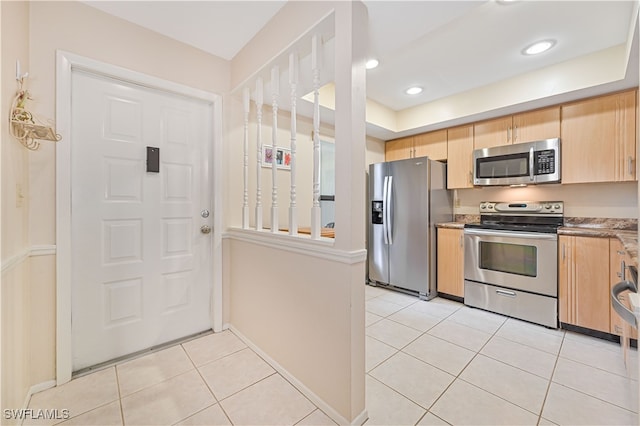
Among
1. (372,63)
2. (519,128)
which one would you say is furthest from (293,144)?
(519,128)

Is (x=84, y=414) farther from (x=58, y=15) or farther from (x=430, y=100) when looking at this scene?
(x=430, y=100)

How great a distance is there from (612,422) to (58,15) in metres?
3.87

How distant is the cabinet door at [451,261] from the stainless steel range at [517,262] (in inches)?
2.7

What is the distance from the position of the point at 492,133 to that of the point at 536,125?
400 millimetres

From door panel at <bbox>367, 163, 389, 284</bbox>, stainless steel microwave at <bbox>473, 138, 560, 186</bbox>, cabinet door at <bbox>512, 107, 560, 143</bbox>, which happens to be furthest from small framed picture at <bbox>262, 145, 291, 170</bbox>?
cabinet door at <bbox>512, 107, 560, 143</bbox>

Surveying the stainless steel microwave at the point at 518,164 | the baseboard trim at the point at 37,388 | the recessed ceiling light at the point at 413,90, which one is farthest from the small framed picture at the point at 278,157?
the stainless steel microwave at the point at 518,164

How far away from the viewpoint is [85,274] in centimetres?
177

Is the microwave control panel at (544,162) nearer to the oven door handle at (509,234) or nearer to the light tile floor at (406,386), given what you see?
the oven door handle at (509,234)

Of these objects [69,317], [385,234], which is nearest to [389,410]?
[69,317]

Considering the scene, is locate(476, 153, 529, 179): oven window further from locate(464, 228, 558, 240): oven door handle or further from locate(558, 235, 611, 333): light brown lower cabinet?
locate(558, 235, 611, 333): light brown lower cabinet

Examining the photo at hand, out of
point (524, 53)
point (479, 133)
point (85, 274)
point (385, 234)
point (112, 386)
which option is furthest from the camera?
point (385, 234)

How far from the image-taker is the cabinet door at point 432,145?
346cm

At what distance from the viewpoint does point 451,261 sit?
124 inches

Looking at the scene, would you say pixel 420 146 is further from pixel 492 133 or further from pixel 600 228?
pixel 600 228
